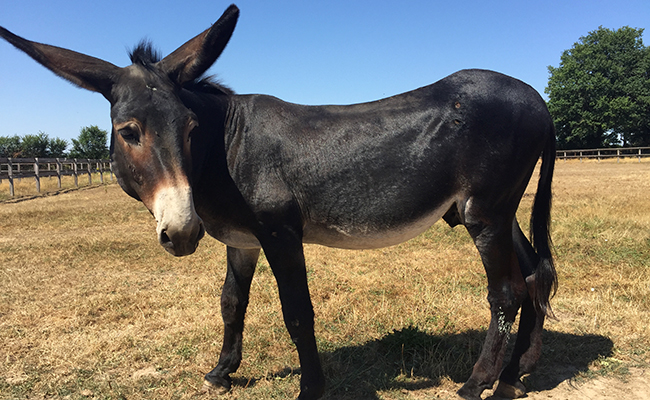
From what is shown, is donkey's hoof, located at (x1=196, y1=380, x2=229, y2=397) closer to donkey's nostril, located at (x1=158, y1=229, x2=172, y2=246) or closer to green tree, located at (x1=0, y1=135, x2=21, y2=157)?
donkey's nostril, located at (x1=158, y1=229, x2=172, y2=246)

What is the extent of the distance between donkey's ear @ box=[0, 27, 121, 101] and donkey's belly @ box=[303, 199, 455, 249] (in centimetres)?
165

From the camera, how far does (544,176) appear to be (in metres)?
3.58

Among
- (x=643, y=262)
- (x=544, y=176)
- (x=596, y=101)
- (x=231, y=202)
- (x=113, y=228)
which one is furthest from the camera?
(x=596, y=101)

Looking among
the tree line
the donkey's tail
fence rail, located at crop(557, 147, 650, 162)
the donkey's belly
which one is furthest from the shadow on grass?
the tree line

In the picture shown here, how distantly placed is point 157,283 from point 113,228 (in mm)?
5403

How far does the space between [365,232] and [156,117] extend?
5.22 feet

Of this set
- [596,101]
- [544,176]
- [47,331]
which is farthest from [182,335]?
[596,101]

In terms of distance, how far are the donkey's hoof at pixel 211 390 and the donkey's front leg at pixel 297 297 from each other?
80cm

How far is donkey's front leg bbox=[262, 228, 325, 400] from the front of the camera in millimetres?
2932

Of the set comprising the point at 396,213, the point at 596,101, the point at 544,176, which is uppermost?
the point at 596,101

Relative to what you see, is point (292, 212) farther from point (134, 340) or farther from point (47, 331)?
point (47, 331)

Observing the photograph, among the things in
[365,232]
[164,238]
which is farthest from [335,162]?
[164,238]

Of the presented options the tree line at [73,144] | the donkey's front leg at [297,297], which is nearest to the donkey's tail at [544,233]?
the donkey's front leg at [297,297]

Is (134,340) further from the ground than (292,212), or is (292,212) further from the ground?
(292,212)
